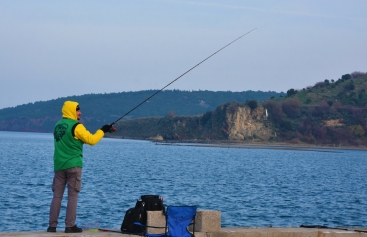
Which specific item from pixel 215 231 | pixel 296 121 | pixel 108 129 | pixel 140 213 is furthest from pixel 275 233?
pixel 296 121

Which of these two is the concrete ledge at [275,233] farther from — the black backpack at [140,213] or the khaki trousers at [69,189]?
the khaki trousers at [69,189]

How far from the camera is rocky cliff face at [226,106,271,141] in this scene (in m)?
165

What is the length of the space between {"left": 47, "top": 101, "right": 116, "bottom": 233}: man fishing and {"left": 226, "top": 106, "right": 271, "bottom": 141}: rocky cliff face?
15329 centimetres

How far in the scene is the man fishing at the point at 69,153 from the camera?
11086 millimetres

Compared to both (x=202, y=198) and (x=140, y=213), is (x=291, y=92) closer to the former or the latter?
(x=202, y=198)

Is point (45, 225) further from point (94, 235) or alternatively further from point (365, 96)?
point (365, 96)

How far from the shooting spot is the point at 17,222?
24.3 meters

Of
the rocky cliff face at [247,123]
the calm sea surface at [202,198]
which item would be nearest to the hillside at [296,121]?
the rocky cliff face at [247,123]

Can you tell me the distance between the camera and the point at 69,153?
11.2m

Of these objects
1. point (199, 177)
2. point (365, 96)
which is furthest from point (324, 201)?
point (365, 96)

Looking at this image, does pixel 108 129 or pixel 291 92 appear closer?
pixel 108 129

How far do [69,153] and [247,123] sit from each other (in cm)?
15514

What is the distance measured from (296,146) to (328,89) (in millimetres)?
33990

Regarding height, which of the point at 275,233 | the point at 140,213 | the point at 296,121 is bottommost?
the point at 275,233
